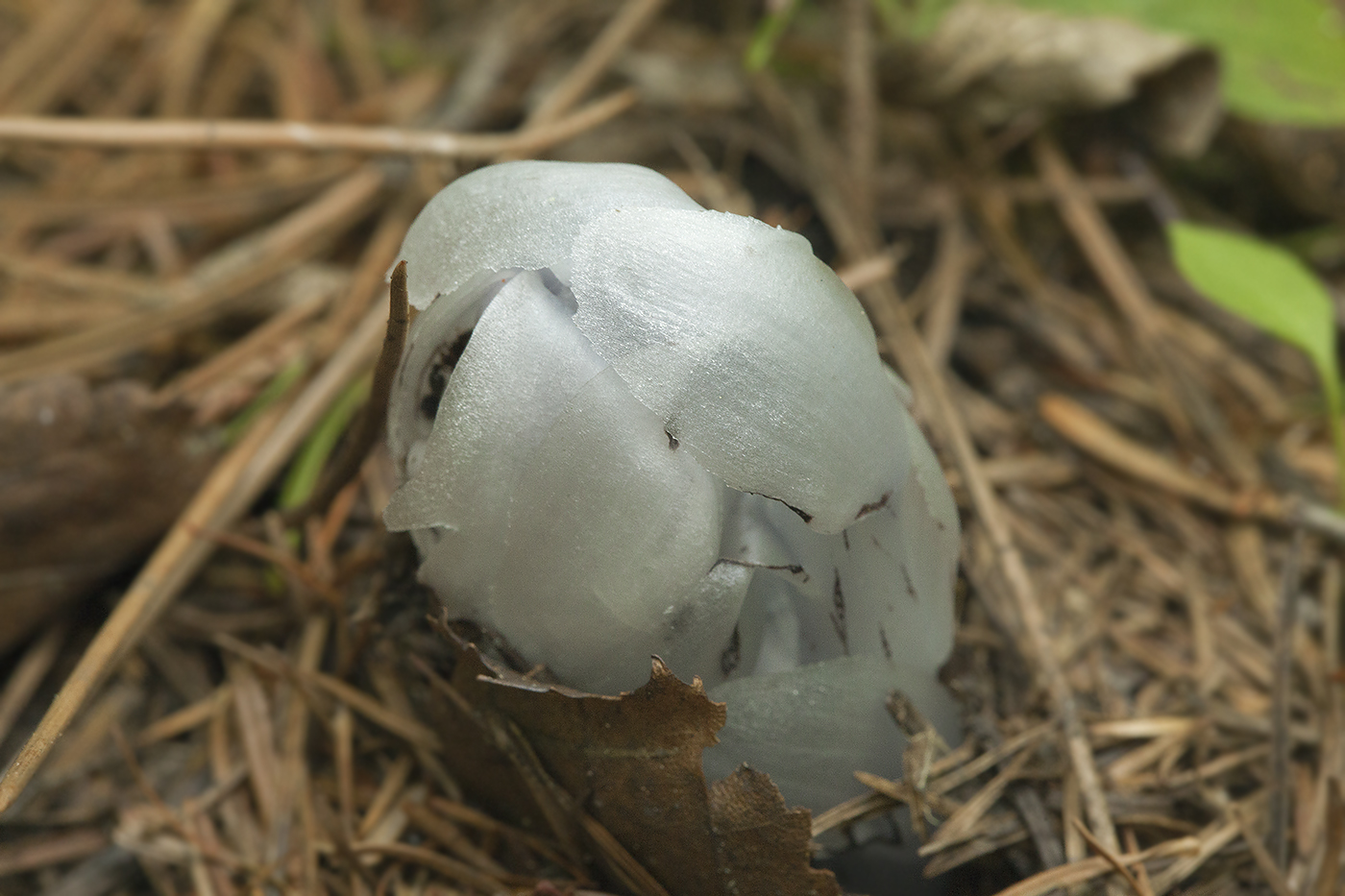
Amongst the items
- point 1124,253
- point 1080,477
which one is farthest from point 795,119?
point 1080,477

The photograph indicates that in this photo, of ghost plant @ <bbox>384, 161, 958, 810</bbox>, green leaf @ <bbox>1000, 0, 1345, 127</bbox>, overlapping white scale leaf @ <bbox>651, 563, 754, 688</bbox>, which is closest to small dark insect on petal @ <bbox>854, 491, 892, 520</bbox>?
ghost plant @ <bbox>384, 161, 958, 810</bbox>

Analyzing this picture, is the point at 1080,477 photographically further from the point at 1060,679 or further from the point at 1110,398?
the point at 1060,679

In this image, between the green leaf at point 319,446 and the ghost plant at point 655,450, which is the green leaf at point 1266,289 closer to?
the ghost plant at point 655,450

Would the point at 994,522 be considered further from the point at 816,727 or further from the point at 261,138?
the point at 261,138

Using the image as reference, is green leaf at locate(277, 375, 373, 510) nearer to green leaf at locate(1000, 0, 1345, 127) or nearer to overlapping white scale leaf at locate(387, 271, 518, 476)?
overlapping white scale leaf at locate(387, 271, 518, 476)

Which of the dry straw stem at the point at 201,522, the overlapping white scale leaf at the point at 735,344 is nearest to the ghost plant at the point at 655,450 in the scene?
the overlapping white scale leaf at the point at 735,344

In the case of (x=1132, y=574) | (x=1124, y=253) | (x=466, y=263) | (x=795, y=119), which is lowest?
(x=1132, y=574)
